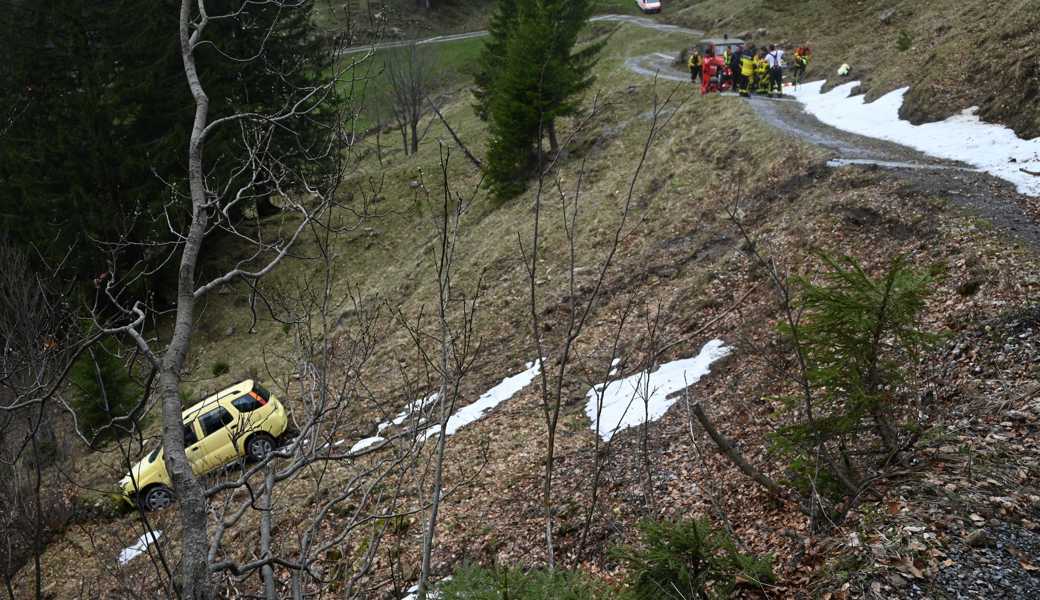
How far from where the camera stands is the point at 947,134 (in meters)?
14.6

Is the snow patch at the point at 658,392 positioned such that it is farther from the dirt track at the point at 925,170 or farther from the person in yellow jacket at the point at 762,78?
the person in yellow jacket at the point at 762,78

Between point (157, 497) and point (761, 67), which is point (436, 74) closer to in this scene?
point (761, 67)

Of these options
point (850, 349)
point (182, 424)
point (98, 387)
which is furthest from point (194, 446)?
point (850, 349)

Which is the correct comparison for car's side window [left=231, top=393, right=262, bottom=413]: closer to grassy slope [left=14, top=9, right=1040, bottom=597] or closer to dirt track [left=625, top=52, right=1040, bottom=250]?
grassy slope [left=14, top=9, right=1040, bottom=597]

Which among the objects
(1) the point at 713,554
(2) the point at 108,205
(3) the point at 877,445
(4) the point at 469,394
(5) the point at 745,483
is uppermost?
(2) the point at 108,205

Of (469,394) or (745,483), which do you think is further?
(469,394)

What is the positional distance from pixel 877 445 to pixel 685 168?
1408 cm

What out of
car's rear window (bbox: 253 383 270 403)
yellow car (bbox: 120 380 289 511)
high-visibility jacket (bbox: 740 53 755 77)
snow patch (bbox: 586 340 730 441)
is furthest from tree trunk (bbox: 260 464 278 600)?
high-visibility jacket (bbox: 740 53 755 77)

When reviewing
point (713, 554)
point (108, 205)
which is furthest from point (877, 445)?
point (108, 205)

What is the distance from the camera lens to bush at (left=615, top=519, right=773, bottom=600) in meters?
4.36

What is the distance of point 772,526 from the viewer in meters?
6.17

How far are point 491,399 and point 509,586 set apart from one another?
948cm

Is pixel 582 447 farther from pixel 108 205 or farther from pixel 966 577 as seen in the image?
pixel 108 205

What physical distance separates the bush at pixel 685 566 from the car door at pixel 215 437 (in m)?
10.9
